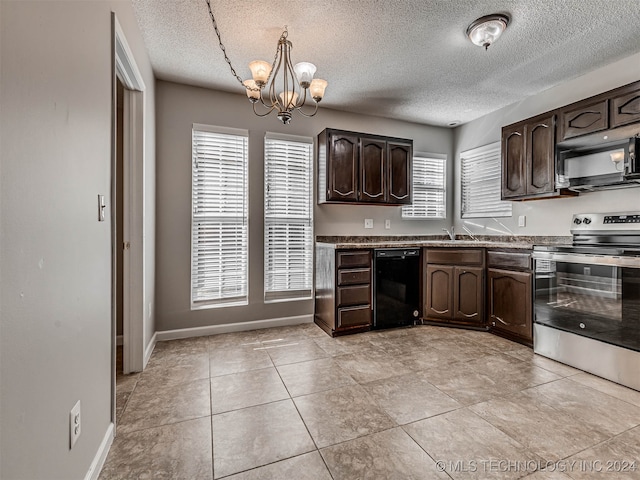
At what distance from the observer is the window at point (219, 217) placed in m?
3.32

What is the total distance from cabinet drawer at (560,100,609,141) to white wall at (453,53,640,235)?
413mm

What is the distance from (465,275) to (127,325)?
3350mm

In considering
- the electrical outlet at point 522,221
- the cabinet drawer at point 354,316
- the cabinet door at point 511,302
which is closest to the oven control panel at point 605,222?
the electrical outlet at point 522,221

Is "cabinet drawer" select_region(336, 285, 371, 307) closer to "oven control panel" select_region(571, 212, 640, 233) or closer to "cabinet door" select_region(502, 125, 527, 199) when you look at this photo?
"cabinet door" select_region(502, 125, 527, 199)

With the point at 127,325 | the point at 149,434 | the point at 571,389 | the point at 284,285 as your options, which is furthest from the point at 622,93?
the point at 127,325

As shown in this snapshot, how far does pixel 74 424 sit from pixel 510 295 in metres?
3.50

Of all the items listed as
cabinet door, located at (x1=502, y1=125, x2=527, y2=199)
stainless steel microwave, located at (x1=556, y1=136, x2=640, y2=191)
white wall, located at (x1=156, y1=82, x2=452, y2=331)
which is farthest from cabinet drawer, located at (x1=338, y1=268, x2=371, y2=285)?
stainless steel microwave, located at (x1=556, y1=136, x2=640, y2=191)

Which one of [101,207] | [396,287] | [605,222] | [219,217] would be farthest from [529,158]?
[101,207]

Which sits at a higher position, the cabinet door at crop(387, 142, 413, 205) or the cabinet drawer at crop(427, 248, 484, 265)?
the cabinet door at crop(387, 142, 413, 205)

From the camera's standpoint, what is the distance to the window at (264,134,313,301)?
3623 millimetres

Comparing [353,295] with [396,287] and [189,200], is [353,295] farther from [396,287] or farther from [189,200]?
[189,200]

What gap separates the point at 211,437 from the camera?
1693mm

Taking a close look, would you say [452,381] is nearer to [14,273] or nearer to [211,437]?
[211,437]

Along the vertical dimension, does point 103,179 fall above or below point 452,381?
above
